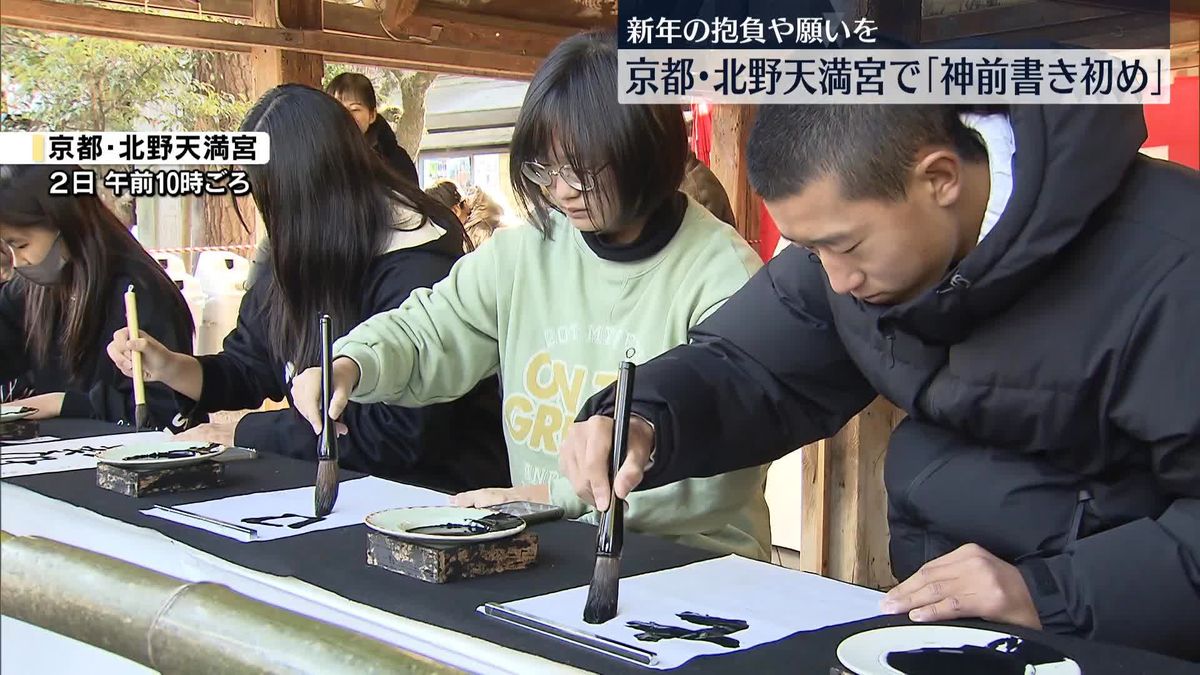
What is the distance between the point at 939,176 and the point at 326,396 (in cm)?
85

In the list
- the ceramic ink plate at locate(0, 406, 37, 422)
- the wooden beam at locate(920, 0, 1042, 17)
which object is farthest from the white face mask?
the wooden beam at locate(920, 0, 1042, 17)

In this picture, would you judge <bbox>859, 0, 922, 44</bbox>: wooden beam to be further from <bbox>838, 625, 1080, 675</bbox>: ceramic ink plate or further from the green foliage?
the green foliage

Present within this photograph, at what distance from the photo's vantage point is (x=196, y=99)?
4.84 meters

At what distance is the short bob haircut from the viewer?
169 centimetres

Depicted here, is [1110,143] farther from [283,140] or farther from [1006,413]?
[283,140]

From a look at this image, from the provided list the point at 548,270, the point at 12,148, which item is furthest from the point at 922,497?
the point at 12,148

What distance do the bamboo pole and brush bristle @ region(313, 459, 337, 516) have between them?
3.43ft

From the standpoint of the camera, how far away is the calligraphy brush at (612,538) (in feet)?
3.76

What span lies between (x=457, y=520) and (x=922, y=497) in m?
0.51

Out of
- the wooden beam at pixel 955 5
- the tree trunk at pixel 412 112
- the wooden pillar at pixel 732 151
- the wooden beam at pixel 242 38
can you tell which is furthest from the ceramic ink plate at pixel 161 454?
the tree trunk at pixel 412 112

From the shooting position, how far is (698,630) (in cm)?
111

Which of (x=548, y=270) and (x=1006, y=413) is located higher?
(x=548, y=270)
